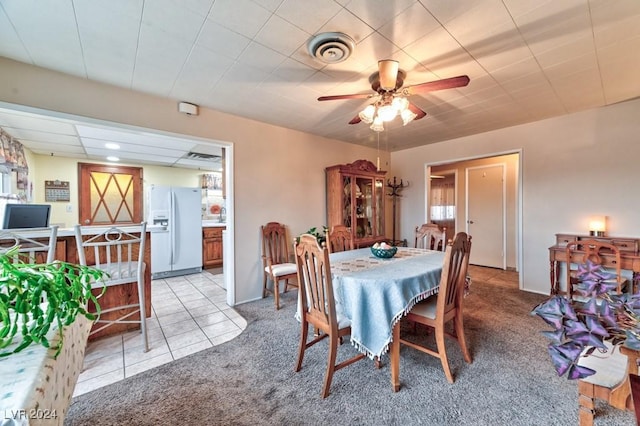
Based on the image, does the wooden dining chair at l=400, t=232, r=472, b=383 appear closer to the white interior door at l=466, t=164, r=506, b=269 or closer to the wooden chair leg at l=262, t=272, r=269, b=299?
the wooden chair leg at l=262, t=272, r=269, b=299

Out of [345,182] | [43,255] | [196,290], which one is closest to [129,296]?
[43,255]

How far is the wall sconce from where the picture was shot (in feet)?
10.0

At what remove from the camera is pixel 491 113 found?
3236 millimetres

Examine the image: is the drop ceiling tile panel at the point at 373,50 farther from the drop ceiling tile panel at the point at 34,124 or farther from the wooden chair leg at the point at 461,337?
the drop ceiling tile panel at the point at 34,124

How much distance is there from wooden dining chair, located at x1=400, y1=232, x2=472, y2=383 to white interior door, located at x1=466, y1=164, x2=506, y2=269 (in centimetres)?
368

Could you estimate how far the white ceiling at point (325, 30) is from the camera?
154cm

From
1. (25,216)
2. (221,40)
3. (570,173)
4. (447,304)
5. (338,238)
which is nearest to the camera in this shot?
(221,40)

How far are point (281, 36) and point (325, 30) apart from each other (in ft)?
1.01

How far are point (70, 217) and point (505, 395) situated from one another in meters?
6.70

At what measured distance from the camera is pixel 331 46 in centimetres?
184

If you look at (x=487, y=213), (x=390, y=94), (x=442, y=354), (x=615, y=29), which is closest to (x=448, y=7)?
(x=390, y=94)

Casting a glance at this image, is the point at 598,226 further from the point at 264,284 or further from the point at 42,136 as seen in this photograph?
the point at 42,136

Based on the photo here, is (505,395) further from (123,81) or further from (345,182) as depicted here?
(123,81)

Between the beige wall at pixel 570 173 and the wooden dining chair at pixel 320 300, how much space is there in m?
3.36
